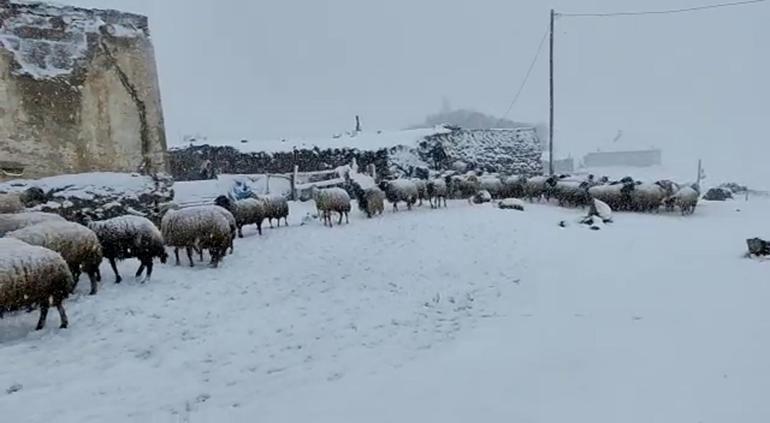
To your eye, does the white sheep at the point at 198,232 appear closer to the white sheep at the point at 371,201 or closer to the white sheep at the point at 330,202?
the white sheep at the point at 330,202

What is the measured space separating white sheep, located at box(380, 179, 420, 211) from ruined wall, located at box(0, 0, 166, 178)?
825 centimetres

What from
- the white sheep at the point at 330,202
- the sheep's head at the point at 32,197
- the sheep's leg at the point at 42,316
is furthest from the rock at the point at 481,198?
the sheep's leg at the point at 42,316

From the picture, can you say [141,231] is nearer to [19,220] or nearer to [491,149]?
[19,220]

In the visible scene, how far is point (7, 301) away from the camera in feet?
17.8

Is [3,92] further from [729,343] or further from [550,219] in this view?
[550,219]

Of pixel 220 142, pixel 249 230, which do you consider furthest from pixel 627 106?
pixel 249 230

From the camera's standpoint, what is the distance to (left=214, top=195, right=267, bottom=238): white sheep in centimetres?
1310

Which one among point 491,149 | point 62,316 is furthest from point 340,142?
point 62,316

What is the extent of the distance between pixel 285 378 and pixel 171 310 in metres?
2.66

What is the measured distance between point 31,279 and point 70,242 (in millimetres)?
1501

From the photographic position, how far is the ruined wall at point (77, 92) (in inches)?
380

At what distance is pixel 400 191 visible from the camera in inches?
719

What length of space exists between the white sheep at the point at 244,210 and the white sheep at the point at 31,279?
7114 mm

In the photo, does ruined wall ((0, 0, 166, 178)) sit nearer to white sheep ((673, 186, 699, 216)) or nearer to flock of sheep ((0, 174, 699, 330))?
flock of sheep ((0, 174, 699, 330))
